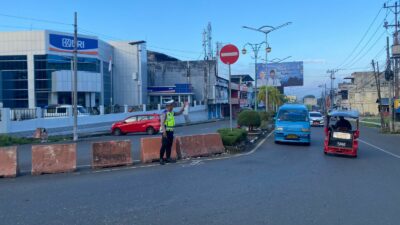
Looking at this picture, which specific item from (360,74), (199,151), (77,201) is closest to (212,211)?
(77,201)

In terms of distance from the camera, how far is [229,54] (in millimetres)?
14922

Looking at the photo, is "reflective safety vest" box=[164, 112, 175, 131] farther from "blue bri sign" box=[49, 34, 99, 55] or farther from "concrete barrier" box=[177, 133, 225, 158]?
"blue bri sign" box=[49, 34, 99, 55]

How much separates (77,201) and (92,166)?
4.16m

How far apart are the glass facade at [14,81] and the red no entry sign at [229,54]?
137ft

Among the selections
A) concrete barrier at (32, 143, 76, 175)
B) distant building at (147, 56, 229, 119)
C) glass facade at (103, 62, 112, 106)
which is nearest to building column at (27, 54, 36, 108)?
glass facade at (103, 62, 112, 106)

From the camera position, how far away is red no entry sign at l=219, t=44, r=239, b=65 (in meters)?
14.8

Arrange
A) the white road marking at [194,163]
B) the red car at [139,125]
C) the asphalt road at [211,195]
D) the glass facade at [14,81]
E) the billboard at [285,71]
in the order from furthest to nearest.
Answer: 1. the billboard at [285,71]
2. the glass facade at [14,81]
3. the red car at [139,125]
4. the white road marking at [194,163]
5. the asphalt road at [211,195]

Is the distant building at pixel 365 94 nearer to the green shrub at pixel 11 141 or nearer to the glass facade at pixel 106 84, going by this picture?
the glass facade at pixel 106 84

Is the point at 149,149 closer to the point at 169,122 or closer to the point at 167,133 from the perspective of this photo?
the point at 167,133

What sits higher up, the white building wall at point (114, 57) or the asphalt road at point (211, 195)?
the white building wall at point (114, 57)

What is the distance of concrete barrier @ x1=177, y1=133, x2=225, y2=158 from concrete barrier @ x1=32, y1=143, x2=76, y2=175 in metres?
3.65

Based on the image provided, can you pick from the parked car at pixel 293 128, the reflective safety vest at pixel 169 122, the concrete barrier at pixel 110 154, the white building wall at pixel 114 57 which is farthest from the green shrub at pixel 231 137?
the white building wall at pixel 114 57

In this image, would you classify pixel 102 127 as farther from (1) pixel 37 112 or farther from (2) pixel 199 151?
(2) pixel 199 151

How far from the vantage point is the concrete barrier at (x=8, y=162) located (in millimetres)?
10273
